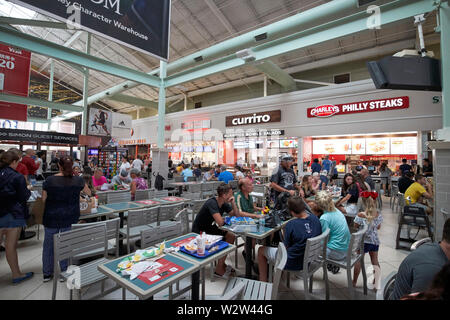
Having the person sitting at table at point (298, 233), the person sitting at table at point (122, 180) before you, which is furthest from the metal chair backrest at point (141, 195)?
the person sitting at table at point (298, 233)

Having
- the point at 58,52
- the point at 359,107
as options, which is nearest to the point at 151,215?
the point at 58,52

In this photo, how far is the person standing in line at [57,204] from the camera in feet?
9.01

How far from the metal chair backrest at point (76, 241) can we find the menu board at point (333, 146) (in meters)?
10.4

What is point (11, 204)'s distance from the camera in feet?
8.96

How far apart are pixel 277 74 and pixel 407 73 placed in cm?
722

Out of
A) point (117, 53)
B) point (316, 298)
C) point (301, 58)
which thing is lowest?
point (316, 298)

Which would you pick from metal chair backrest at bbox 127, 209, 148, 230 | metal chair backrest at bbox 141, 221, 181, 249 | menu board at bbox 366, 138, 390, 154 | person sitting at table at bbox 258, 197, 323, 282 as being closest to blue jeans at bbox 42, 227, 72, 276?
metal chair backrest at bbox 127, 209, 148, 230

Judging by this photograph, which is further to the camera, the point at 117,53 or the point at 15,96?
the point at 117,53

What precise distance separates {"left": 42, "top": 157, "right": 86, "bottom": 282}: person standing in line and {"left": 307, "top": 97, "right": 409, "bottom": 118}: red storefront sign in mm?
9785
